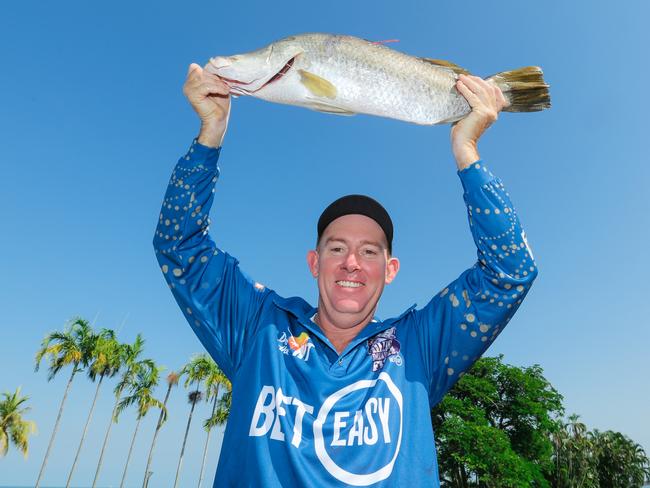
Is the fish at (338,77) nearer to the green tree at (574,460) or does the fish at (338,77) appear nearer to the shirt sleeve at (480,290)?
the shirt sleeve at (480,290)

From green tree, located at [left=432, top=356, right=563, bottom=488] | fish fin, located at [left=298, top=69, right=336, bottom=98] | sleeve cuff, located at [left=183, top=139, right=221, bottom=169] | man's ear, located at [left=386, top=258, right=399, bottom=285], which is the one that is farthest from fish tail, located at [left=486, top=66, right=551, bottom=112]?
green tree, located at [left=432, top=356, right=563, bottom=488]

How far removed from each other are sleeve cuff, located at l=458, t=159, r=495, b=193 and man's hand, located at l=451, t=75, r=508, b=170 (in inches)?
1.7

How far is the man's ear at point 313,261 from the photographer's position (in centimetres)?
354

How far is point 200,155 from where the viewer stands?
321cm

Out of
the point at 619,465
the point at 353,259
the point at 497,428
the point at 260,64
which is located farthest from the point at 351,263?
the point at 619,465

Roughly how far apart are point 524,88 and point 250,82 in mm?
1820

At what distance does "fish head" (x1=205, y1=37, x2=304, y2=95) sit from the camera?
2.84m

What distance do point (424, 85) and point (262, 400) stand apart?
2128 mm


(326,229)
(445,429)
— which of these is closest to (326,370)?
(326,229)

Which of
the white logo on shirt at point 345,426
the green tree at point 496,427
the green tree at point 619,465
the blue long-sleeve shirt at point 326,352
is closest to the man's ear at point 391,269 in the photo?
the blue long-sleeve shirt at point 326,352

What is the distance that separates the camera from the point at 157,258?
3.25 m

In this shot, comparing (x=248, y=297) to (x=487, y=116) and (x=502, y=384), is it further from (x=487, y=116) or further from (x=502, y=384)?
(x=502, y=384)

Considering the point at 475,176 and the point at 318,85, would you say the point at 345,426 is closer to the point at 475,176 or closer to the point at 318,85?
the point at 475,176

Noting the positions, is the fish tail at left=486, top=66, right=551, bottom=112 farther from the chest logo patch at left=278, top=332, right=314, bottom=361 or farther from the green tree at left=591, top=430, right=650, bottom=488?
the green tree at left=591, top=430, right=650, bottom=488
